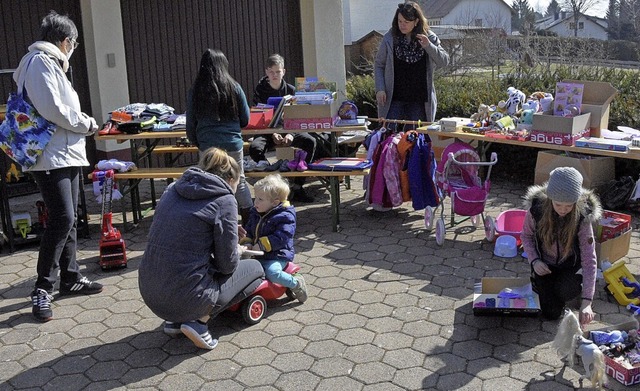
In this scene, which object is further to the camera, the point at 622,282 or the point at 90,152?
the point at 90,152

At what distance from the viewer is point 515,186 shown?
27.1 ft

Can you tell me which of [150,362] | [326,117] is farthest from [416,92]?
[150,362]

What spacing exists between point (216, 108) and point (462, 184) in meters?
2.28

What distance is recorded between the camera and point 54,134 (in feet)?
16.6

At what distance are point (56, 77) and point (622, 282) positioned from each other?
420 centimetres

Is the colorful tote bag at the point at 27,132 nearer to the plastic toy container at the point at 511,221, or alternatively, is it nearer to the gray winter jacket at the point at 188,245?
the gray winter jacket at the point at 188,245

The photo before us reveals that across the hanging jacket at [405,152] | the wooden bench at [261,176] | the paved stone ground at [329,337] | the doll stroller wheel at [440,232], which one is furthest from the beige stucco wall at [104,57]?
the doll stroller wheel at [440,232]

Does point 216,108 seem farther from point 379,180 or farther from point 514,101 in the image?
point 514,101

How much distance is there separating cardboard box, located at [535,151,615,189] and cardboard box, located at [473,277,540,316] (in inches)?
90.3

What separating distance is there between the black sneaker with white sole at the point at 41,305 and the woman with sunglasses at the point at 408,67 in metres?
3.91

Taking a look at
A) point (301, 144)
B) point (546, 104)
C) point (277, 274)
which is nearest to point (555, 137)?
point (546, 104)

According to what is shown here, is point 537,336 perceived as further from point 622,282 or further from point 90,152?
point 90,152

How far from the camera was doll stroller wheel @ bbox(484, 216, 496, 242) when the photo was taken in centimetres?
610

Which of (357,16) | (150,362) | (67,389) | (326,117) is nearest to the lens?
(67,389)
